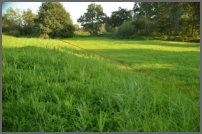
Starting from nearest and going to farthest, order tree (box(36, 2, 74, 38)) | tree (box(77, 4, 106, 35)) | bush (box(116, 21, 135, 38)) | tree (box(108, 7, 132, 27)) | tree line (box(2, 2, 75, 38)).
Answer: tree (box(77, 4, 106, 35)) < tree line (box(2, 2, 75, 38)) < tree (box(36, 2, 74, 38)) < bush (box(116, 21, 135, 38)) < tree (box(108, 7, 132, 27))

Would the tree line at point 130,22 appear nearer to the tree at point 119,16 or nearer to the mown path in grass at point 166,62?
the tree at point 119,16

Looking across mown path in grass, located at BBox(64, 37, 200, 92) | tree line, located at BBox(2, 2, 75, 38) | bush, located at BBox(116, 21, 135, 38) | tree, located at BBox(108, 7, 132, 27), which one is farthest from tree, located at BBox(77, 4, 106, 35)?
tree, located at BBox(108, 7, 132, 27)

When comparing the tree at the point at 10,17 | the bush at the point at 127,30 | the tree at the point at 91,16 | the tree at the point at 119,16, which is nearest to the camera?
the tree at the point at 10,17

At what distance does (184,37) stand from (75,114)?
32.9 metres

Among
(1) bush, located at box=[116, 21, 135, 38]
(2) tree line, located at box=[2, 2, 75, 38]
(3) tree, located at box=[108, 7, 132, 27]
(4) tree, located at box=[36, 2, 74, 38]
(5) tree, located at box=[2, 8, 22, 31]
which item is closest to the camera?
(5) tree, located at box=[2, 8, 22, 31]

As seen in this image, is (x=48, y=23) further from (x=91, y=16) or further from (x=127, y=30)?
(x=127, y=30)

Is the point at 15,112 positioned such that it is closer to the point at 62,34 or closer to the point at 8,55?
the point at 8,55

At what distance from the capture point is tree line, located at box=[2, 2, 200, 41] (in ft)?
28.5

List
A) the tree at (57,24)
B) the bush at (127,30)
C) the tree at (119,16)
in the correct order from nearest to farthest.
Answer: the tree at (57,24) → the bush at (127,30) → the tree at (119,16)

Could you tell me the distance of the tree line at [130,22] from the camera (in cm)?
869

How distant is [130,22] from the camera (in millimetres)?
39406

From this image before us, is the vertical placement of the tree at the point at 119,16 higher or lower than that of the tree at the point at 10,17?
higher

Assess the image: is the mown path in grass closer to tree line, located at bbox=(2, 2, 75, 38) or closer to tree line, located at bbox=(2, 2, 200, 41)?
tree line, located at bbox=(2, 2, 75, 38)

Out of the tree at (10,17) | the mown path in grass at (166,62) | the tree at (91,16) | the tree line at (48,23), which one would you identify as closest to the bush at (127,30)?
the mown path in grass at (166,62)
